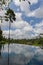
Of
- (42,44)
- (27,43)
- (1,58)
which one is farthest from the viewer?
(1,58)

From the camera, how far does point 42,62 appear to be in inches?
125

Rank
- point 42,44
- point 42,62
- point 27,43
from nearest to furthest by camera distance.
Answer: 1. point 27,43
2. point 42,44
3. point 42,62

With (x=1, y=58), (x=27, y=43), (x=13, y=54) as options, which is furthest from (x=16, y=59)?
(x=27, y=43)

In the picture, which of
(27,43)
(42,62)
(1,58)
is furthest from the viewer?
(1,58)

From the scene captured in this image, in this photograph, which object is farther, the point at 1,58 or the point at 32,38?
the point at 1,58

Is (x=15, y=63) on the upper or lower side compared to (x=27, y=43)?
lower

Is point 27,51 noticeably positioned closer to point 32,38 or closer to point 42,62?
point 42,62

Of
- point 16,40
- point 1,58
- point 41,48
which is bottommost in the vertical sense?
point 1,58

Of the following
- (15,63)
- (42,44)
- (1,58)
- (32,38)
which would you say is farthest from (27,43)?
(1,58)

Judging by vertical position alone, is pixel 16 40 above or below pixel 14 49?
above

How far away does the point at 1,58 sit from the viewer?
3.46 m

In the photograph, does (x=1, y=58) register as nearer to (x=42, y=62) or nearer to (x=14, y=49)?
(x=14, y=49)

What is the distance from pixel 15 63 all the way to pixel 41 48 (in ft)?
1.44

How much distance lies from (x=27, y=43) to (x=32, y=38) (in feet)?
0.30
